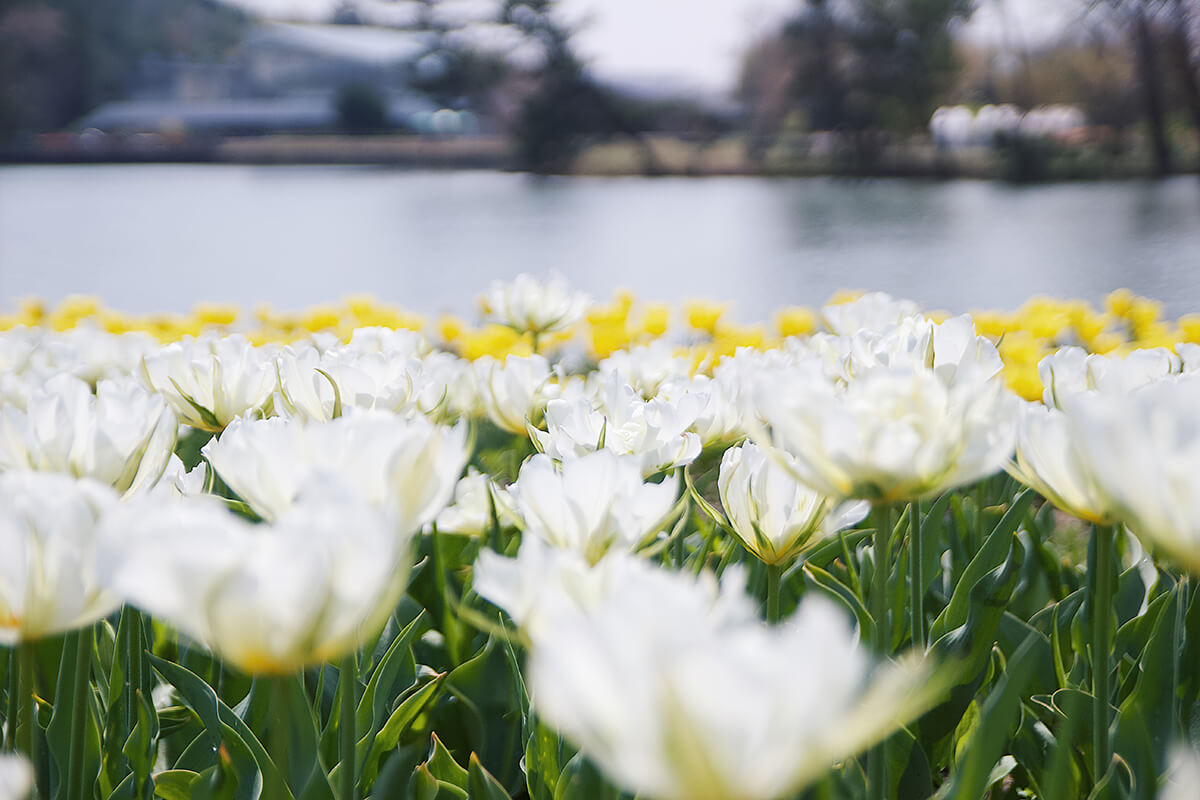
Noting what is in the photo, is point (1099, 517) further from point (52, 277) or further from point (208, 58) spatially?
point (208, 58)

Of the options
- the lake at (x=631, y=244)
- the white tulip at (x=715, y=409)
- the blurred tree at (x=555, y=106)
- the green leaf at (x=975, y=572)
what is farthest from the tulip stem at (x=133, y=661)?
the blurred tree at (x=555, y=106)

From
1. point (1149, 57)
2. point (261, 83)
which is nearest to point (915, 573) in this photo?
point (1149, 57)

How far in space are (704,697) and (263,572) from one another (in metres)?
0.23

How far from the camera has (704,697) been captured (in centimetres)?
44

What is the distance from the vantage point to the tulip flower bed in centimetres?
47

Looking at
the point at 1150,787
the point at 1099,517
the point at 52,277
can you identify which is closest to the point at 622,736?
the point at 1099,517

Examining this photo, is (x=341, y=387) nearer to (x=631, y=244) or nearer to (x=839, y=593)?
(x=839, y=593)

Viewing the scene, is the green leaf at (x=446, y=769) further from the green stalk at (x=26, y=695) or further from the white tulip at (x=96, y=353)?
the white tulip at (x=96, y=353)

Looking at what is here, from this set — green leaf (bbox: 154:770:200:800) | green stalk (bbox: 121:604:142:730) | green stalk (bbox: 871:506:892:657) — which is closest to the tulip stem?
green stalk (bbox: 121:604:142:730)

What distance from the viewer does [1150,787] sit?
880 millimetres

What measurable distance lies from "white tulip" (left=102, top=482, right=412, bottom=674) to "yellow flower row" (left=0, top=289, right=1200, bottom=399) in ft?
5.26

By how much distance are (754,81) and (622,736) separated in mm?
38587

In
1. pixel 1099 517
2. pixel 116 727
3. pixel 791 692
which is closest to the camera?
pixel 791 692

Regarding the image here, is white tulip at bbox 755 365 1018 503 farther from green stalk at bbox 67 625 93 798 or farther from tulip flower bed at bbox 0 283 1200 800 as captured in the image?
green stalk at bbox 67 625 93 798
